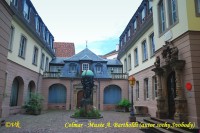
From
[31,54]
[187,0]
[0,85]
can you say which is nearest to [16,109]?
[31,54]

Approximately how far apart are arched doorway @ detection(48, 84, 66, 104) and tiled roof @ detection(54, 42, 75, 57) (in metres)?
13.3

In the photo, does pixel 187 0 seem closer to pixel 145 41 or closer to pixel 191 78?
pixel 191 78

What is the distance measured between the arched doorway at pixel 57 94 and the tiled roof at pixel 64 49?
43.6 ft

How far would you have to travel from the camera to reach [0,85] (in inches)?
295

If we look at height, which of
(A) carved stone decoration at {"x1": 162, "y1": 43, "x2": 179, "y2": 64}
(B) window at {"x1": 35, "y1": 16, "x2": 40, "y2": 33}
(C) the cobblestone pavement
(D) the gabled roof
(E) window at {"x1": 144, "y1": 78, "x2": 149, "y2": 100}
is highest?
(B) window at {"x1": 35, "y1": 16, "x2": 40, "y2": 33}

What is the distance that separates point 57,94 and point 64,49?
15234 millimetres

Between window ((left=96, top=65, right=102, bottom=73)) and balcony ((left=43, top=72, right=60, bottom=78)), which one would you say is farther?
window ((left=96, top=65, right=102, bottom=73))

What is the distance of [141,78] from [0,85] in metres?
13.3

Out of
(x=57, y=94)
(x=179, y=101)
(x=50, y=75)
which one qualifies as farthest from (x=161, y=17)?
(x=57, y=94)

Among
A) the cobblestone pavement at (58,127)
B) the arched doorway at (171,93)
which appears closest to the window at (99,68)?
the cobblestone pavement at (58,127)

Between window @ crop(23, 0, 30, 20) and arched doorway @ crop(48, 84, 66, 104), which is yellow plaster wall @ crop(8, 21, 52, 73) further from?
arched doorway @ crop(48, 84, 66, 104)

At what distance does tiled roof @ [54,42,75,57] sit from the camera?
36.9m

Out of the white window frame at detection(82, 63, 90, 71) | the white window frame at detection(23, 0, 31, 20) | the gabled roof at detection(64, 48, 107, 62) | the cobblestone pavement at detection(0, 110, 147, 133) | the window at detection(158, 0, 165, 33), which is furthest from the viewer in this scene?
the gabled roof at detection(64, 48, 107, 62)

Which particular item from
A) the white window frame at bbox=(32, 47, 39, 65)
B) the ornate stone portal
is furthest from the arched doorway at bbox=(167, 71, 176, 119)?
the white window frame at bbox=(32, 47, 39, 65)
